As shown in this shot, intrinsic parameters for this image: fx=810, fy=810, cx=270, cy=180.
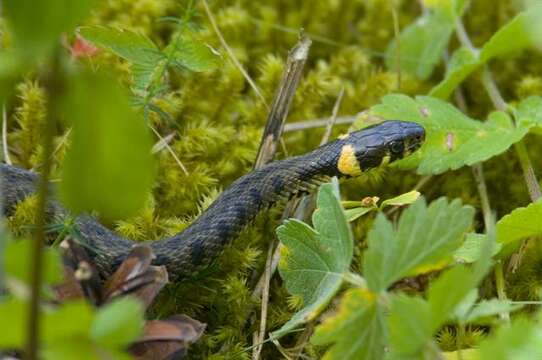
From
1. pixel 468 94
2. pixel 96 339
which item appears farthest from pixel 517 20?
pixel 96 339

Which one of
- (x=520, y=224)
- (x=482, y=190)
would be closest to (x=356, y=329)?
(x=520, y=224)

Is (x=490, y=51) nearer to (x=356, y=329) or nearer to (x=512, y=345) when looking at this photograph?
(x=356, y=329)

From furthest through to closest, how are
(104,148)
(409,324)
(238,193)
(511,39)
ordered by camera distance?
(511,39)
(238,193)
(409,324)
(104,148)

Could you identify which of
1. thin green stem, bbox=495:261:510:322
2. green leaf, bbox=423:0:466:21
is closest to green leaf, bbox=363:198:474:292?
thin green stem, bbox=495:261:510:322

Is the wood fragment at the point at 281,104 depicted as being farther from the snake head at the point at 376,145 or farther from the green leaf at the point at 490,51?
the green leaf at the point at 490,51

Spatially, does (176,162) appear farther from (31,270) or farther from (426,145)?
(31,270)

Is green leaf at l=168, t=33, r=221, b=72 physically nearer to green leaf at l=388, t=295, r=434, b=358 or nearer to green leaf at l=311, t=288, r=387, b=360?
green leaf at l=311, t=288, r=387, b=360
